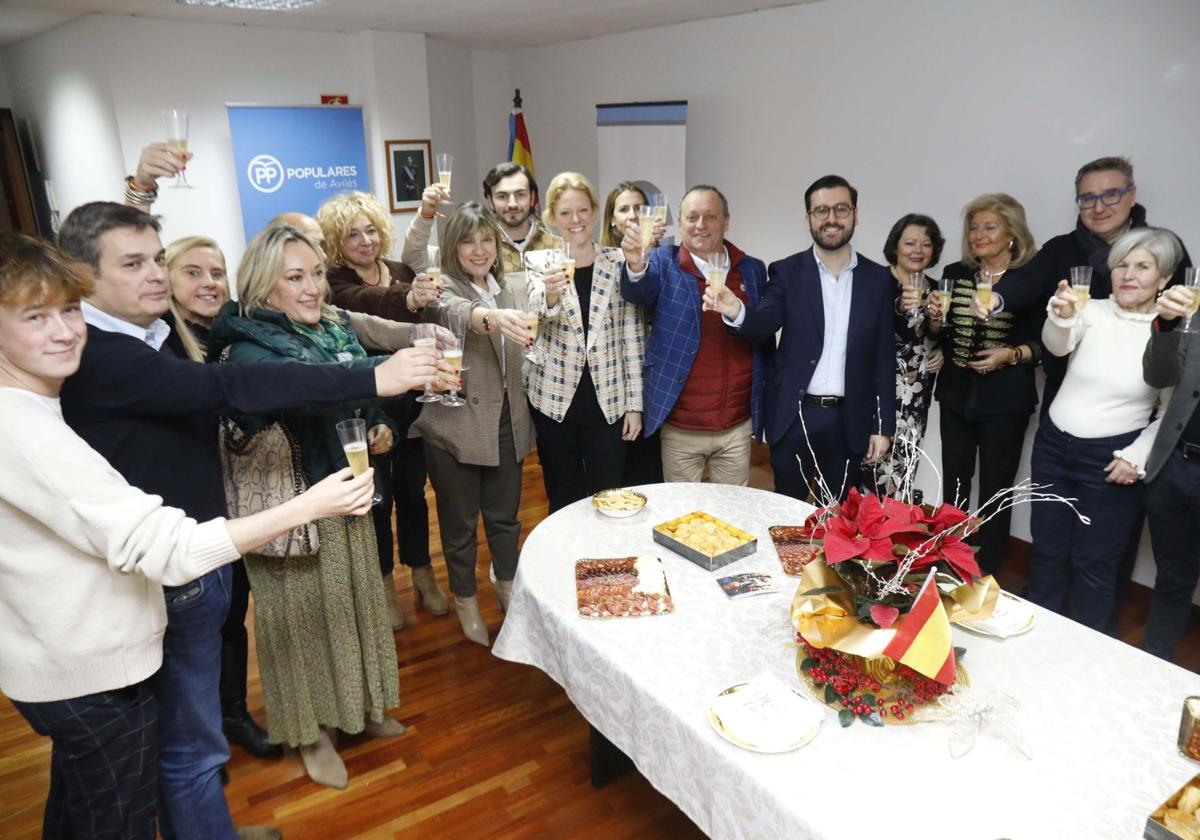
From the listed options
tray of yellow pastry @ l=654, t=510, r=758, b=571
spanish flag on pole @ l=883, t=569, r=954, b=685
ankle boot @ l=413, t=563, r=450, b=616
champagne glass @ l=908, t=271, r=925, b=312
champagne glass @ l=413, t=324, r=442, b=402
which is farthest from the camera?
ankle boot @ l=413, t=563, r=450, b=616

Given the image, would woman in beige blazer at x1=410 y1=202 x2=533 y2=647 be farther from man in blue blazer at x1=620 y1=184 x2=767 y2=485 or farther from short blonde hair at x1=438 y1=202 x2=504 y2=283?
man in blue blazer at x1=620 y1=184 x2=767 y2=485

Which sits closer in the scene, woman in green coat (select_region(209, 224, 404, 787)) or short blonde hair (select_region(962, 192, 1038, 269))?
woman in green coat (select_region(209, 224, 404, 787))

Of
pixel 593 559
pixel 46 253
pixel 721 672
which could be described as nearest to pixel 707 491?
pixel 593 559

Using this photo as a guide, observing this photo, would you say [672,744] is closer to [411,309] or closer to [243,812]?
[243,812]

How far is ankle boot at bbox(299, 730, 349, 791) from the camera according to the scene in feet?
7.80

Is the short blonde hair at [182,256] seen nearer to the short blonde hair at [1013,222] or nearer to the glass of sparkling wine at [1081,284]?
the glass of sparkling wine at [1081,284]

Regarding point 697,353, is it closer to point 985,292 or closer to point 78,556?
point 985,292

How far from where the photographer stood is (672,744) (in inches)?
61.2

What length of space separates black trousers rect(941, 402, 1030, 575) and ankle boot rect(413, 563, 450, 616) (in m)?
2.35

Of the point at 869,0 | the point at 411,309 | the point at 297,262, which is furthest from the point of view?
the point at 869,0

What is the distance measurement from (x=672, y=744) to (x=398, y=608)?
209 centimetres

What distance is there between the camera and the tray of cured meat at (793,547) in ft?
6.64

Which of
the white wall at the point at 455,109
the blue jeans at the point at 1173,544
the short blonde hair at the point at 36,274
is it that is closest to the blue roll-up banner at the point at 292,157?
the white wall at the point at 455,109

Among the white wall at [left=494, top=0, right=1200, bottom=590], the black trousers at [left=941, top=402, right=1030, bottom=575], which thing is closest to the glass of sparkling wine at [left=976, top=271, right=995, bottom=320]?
the black trousers at [left=941, top=402, right=1030, bottom=575]
